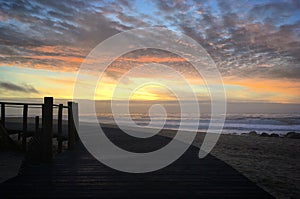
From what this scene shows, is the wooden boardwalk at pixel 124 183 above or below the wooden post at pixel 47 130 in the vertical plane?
below

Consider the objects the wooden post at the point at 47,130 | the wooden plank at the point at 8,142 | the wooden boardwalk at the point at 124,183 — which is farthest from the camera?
the wooden plank at the point at 8,142

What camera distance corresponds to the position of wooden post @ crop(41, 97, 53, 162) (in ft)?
25.8

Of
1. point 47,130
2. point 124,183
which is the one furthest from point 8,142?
point 124,183

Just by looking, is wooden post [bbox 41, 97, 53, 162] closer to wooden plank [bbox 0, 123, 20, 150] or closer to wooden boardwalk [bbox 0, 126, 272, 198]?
wooden boardwalk [bbox 0, 126, 272, 198]

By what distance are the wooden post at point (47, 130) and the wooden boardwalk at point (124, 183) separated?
1.08 feet

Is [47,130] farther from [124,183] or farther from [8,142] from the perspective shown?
[8,142]

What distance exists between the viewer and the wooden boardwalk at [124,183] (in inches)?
208

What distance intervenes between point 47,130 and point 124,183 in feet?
10.5

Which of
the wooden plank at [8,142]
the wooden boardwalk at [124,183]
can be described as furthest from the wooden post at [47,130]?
the wooden plank at [8,142]

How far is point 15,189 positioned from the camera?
533 centimetres

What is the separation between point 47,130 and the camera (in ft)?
26.4

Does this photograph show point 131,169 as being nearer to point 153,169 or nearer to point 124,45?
point 153,169

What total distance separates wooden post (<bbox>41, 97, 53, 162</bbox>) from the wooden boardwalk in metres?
0.33

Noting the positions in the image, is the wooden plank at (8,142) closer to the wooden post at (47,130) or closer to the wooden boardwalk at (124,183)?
the wooden post at (47,130)
